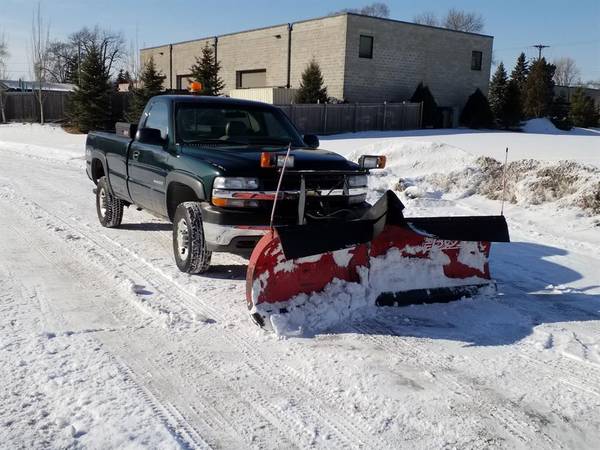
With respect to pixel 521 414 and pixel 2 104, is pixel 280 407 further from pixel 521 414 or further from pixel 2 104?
pixel 2 104

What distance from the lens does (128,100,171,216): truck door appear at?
20.8ft

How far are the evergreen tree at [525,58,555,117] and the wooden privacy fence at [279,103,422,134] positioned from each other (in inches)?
587

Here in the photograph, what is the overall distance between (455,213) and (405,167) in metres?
3.05

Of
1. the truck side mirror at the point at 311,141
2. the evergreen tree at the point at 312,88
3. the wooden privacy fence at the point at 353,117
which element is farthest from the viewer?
the evergreen tree at the point at 312,88

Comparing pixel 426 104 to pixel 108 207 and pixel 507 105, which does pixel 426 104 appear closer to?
pixel 507 105

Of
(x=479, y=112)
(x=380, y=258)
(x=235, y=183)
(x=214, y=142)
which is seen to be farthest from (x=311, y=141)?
(x=479, y=112)

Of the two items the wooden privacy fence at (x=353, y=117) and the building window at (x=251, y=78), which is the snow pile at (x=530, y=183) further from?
the building window at (x=251, y=78)

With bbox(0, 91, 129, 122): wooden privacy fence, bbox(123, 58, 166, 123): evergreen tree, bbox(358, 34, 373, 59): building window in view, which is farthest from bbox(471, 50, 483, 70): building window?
bbox(0, 91, 129, 122): wooden privacy fence

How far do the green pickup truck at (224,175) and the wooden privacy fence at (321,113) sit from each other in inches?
816

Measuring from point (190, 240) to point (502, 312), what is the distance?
9.34ft

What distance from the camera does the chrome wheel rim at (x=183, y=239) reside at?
571cm

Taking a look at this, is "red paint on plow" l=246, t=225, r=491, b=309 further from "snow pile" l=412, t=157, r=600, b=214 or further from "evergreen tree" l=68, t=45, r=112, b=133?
"evergreen tree" l=68, t=45, r=112, b=133

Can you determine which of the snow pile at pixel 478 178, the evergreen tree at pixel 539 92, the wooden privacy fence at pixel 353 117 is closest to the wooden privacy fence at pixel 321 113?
the wooden privacy fence at pixel 353 117

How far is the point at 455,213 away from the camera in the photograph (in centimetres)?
955
